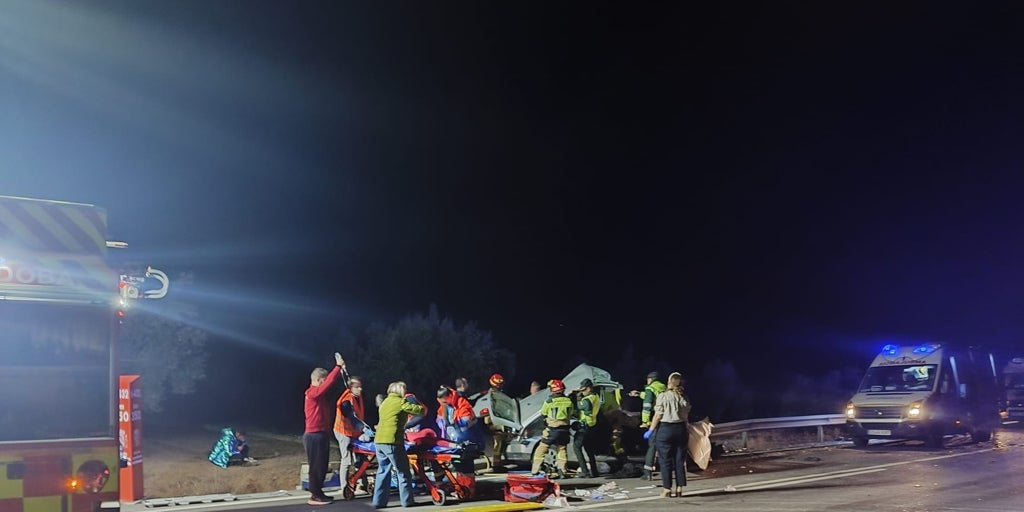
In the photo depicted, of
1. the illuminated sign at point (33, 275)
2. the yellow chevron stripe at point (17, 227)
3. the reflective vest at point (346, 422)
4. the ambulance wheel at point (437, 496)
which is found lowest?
the ambulance wheel at point (437, 496)

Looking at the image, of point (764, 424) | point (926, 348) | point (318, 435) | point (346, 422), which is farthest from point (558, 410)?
point (926, 348)

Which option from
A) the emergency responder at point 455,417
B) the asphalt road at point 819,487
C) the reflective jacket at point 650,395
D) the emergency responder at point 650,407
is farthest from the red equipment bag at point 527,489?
the reflective jacket at point 650,395

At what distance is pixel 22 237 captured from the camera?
6000 mm

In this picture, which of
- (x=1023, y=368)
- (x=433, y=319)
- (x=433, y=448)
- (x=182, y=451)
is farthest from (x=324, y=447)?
(x=1023, y=368)

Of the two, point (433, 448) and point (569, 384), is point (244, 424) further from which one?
point (433, 448)

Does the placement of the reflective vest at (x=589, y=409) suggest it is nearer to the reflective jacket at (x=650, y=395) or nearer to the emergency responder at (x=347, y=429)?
the reflective jacket at (x=650, y=395)

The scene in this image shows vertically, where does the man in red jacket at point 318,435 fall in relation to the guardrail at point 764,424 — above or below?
above

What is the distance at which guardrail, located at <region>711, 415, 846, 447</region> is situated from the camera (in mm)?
17453

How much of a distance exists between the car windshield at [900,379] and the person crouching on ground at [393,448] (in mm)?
13059

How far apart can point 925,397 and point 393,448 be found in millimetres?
13004

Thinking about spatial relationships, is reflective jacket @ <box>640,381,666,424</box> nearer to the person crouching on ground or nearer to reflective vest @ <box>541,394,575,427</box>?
reflective vest @ <box>541,394,575,427</box>

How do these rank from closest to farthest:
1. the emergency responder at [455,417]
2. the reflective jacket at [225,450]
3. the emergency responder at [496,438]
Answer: the emergency responder at [455,417] → the emergency responder at [496,438] → the reflective jacket at [225,450]

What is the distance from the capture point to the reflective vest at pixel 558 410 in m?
13.0

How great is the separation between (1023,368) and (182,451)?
23.6m
